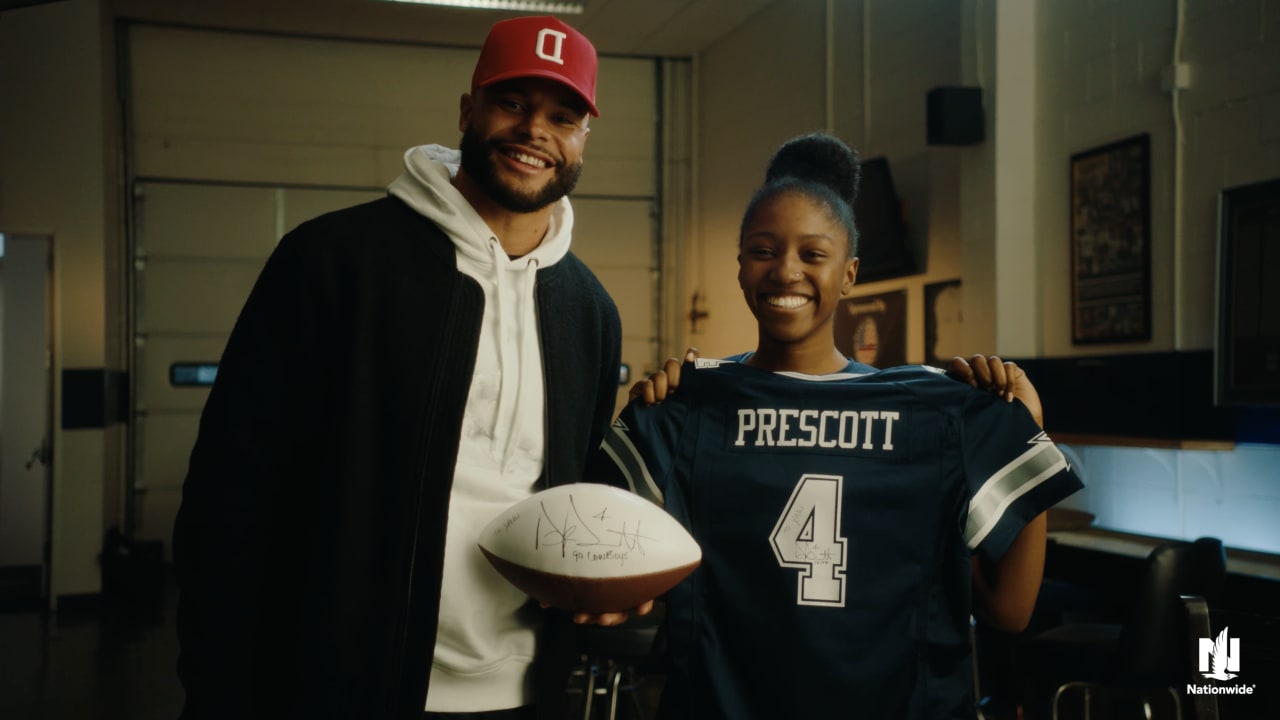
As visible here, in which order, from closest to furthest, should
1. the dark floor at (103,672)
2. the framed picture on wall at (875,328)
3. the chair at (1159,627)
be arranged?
the chair at (1159,627) < the dark floor at (103,672) < the framed picture on wall at (875,328)

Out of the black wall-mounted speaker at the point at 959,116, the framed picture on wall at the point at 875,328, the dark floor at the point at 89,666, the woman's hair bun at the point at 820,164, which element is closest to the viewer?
the woman's hair bun at the point at 820,164

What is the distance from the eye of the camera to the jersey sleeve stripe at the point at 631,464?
1.50m

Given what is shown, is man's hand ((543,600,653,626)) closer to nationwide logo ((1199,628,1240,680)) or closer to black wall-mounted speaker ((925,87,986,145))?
nationwide logo ((1199,628,1240,680))

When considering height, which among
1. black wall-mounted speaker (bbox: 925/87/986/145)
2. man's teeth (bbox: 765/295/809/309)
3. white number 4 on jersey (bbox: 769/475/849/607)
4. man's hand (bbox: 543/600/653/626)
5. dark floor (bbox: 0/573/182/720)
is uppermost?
black wall-mounted speaker (bbox: 925/87/986/145)

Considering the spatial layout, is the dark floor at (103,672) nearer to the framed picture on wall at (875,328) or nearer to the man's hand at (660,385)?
the man's hand at (660,385)

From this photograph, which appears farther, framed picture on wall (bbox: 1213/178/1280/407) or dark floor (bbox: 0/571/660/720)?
dark floor (bbox: 0/571/660/720)

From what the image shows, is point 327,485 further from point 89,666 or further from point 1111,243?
point 89,666

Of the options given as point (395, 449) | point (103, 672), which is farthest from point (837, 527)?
point (103, 672)

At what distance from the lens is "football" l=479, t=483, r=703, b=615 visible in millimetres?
1324

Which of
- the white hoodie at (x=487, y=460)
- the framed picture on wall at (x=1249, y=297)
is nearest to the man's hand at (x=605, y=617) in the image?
the white hoodie at (x=487, y=460)

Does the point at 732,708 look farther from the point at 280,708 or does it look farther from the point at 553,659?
the point at 280,708

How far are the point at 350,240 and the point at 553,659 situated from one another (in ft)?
2.19

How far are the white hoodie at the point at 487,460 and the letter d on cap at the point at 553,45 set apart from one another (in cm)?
24
